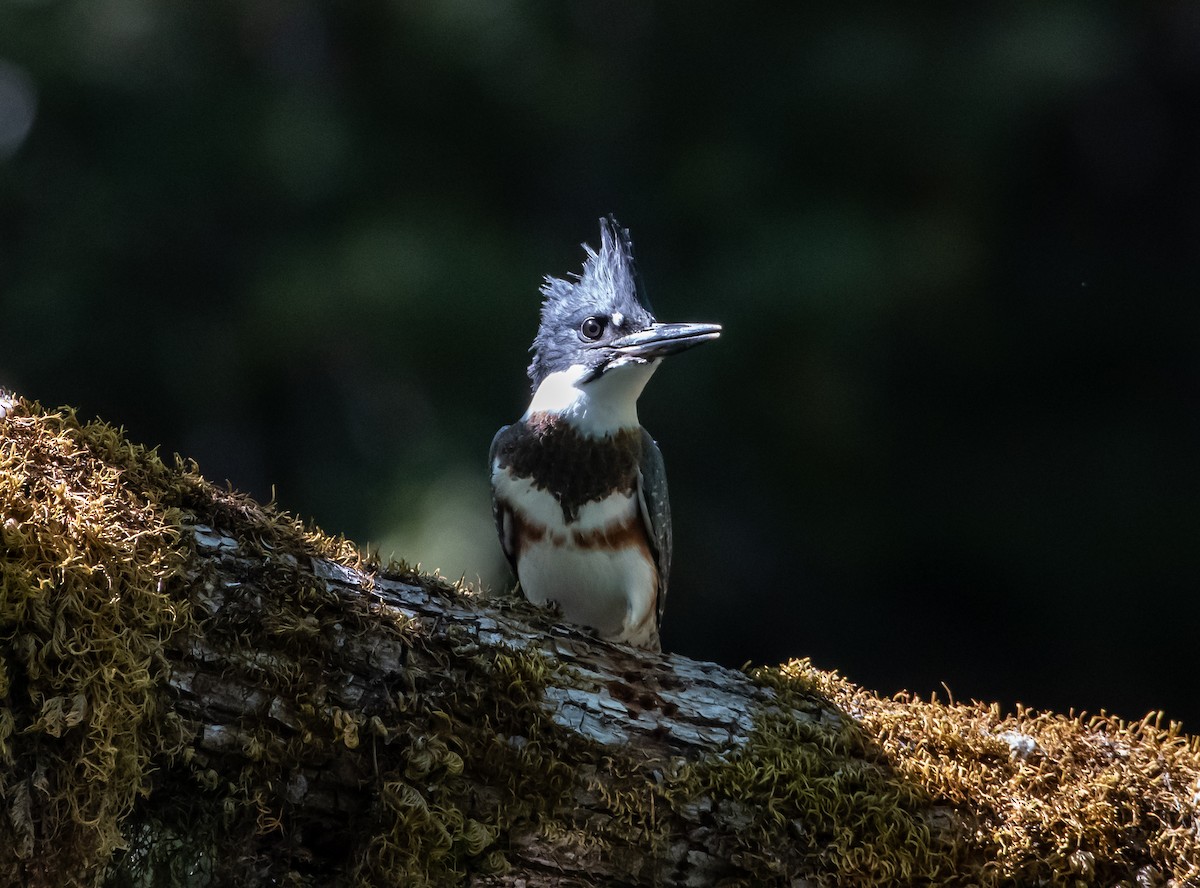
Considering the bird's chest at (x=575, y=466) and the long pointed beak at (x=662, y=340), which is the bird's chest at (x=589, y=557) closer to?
the bird's chest at (x=575, y=466)

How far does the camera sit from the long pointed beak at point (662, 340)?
3216 mm

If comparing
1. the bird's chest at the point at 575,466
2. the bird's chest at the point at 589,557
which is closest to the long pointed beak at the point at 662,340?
the bird's chest at the point at 575,466

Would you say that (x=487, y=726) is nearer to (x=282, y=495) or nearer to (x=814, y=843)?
(x=814, y=843)

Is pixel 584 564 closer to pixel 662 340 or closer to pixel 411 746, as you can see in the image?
pixel 662 340

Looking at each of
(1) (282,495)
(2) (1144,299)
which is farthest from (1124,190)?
(1) (282,495)

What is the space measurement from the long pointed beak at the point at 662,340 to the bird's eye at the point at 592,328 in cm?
10

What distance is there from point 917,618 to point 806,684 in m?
4.50

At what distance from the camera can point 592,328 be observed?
3.56m

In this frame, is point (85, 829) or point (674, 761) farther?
point (674, 761)

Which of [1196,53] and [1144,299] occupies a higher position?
[1196,53]

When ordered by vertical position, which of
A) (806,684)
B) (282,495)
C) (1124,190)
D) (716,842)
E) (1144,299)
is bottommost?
(716,842)

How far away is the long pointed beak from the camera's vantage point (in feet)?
10.5

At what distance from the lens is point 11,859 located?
176cm

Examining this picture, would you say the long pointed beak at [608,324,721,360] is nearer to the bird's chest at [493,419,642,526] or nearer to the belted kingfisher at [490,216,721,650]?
the belted kingfisher at [490,216,721,650]
